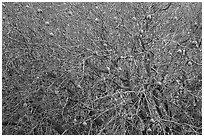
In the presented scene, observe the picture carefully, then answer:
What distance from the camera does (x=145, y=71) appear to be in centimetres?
358

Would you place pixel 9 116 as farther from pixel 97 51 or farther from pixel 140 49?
pixel 140 49

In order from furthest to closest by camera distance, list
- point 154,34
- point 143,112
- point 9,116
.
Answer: point 9,116 → point 154,34 → point 143,112

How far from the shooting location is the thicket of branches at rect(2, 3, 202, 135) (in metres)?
3.49

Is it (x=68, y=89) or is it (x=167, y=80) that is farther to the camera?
(x=68, y=89)

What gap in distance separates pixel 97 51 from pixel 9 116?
1341 mm

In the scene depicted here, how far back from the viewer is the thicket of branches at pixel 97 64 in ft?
11.4

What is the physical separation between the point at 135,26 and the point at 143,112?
92 cm

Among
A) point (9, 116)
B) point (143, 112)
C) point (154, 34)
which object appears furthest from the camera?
point (9, 116)

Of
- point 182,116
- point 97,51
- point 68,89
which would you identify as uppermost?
point 97,51

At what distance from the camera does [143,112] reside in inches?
135

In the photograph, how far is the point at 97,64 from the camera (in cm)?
377

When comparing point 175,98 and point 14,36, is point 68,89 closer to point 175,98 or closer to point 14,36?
point 14,36

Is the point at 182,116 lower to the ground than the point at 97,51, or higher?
lower

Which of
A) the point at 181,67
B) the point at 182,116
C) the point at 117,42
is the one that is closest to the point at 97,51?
the point at 117,42
